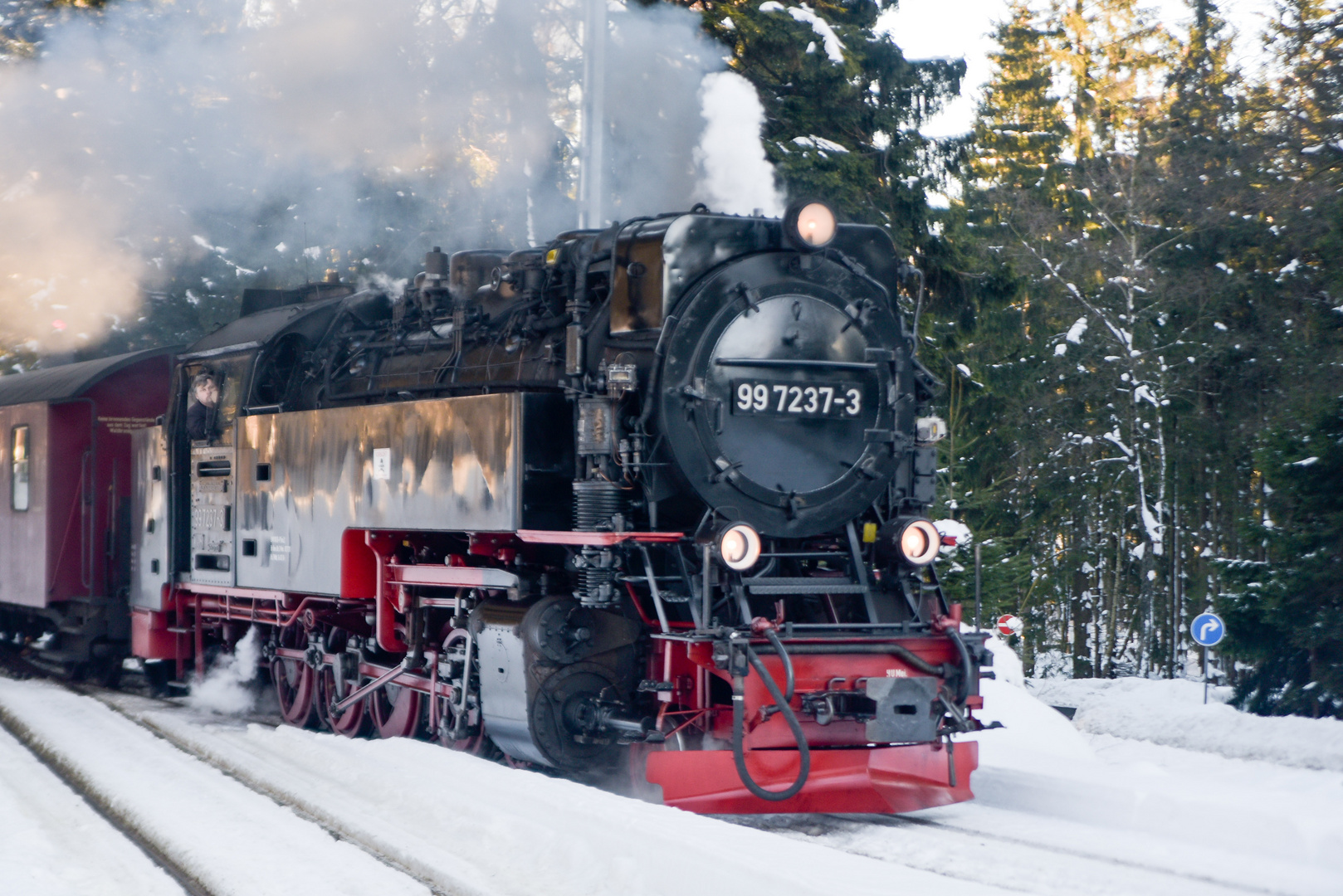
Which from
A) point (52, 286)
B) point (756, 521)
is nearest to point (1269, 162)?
point (756, 521)

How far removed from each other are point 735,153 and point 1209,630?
5948 mm

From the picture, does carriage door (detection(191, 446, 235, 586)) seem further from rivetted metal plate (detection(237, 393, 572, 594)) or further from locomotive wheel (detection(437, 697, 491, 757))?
locomotive wheel (detection(437, 697, 491, 757))

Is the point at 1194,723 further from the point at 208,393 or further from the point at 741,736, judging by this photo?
the point at 208,393

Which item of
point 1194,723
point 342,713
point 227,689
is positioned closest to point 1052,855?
point 342,713

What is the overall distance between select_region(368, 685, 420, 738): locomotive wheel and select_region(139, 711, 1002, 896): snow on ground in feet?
3.77

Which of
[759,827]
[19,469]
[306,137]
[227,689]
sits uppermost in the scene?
[306,137]

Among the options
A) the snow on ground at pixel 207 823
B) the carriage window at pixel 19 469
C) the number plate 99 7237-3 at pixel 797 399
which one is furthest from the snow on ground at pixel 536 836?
the carriage window at pixel 19 469

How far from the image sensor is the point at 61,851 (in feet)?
18.7

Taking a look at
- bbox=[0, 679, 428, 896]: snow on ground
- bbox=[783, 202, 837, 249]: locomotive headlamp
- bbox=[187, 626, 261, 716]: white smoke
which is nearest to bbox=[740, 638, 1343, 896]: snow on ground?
bbox=[0, 679, 428, 896]: snow on ground

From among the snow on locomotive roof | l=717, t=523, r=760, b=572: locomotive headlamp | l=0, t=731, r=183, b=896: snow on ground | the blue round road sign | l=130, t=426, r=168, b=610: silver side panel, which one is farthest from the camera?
the snow on locomotive roof

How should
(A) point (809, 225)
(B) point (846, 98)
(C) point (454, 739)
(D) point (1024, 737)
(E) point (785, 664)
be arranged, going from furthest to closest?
(B) point (846, 98) < (D) point (1024, 737) < (C) point (454, 739) < (A) point (809, 225) < (E) point (785, 664)

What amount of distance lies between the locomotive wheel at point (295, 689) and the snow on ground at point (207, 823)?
1.08m

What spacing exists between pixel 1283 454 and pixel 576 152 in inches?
492

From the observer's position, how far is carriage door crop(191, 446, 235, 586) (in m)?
9.97
